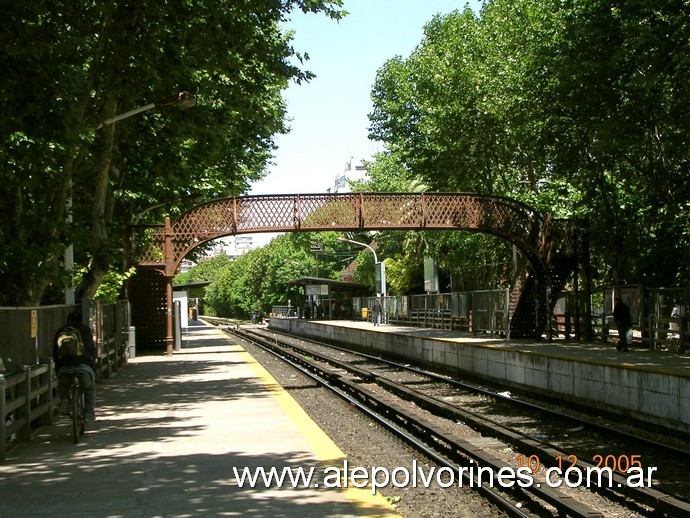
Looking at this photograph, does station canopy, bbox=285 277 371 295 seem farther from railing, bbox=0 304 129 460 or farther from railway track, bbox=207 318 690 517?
railing, bbox=0 304 129 460

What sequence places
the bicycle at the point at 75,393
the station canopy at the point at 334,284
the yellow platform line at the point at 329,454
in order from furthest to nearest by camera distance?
the station canopy at the point at 334,284 < the bicycle at the point at 75,393 < the yellow platform line at the point at 329,454

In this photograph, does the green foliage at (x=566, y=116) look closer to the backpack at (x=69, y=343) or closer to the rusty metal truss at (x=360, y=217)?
the rusty metal truss at (x=360, y=217)

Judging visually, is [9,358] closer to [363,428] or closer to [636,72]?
[363,428]

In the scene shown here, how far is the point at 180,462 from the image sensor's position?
31.9 feet

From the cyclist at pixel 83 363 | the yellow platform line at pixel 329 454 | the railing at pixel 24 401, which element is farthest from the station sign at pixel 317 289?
the cyclist at pixel 83 363

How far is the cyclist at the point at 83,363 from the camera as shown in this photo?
11375 mm

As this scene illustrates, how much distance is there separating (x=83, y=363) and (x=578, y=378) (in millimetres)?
8445

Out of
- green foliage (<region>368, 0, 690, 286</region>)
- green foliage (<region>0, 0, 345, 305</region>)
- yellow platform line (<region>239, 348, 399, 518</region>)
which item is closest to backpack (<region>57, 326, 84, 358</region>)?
yellow platform line (<region>239, 348, 399, 518</region>)

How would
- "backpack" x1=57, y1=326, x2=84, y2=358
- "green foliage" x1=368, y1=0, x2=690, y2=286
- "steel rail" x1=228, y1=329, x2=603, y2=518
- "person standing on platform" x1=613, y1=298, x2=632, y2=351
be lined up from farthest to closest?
"person standing on platform" x1=613, y1=298, x2=632, y2=351
"green foliage" x1=368, y1=0, x2=690, y2=286
"backpack" x1=57, y1=326, x2=84, y2=358
"steel rail" x1=228, y1=329, x2=603, y2=518

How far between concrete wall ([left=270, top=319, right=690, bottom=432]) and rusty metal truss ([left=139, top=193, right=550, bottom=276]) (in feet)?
19.1

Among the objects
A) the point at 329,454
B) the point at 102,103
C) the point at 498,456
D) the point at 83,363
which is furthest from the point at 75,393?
the point at 102,103

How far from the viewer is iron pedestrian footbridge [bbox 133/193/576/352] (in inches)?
1264

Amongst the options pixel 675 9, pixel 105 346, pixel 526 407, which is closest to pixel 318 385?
pixel 105 346

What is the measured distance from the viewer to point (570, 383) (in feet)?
52.2
